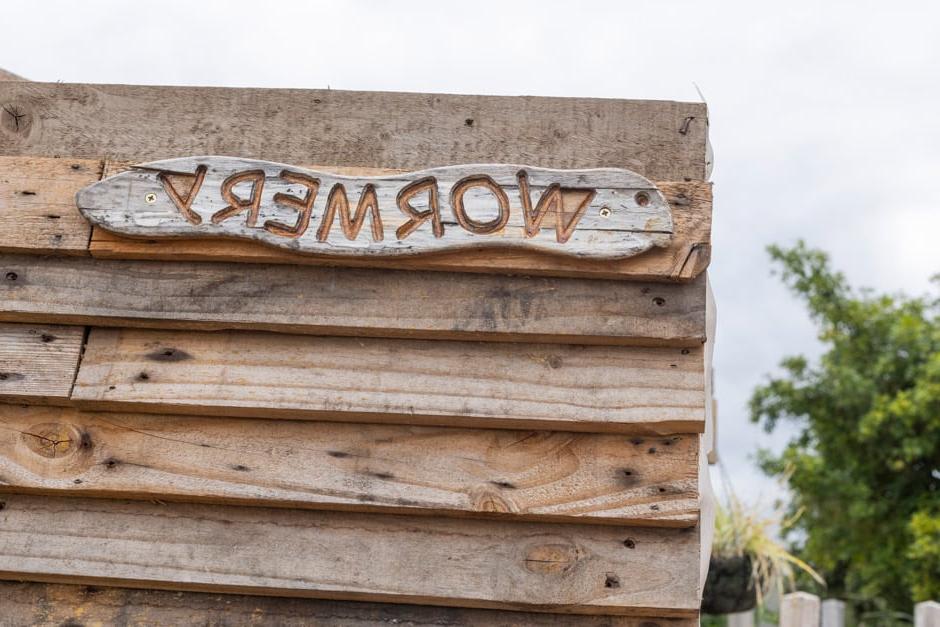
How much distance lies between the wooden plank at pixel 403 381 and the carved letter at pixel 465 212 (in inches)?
9.7

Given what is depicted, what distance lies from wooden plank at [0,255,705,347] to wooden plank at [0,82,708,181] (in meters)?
0.29

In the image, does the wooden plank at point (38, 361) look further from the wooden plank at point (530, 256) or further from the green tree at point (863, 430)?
the green tree at point (863, 430)

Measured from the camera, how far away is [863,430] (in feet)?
30.3

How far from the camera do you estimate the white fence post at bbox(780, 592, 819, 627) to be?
Answer: 4.43 meters

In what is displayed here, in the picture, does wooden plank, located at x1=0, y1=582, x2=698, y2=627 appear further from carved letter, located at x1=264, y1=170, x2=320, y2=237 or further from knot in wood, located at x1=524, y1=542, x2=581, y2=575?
carved letter, located at x1=264, y1=170, x2=320, y2=237

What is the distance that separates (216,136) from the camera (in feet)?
7.31

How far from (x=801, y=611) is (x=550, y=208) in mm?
3191

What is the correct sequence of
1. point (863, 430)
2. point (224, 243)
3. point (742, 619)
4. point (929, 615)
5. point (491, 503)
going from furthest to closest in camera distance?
point (863, 430) < point (742, 619) < point (929, 615) < point (224, 243) < point (491, 503)

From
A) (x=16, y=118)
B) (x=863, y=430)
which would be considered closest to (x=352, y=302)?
(x=16, y=118)

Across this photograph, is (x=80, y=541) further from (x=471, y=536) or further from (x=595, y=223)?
(x=595, y=223)

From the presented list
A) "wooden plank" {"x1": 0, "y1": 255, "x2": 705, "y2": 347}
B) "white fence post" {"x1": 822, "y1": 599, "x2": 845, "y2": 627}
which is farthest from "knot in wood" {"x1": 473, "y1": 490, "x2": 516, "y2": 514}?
"white fence post" {"x1": 822, "y1": 599, "x2": 845, "y2": 627}

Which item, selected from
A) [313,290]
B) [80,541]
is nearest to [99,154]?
[313,290]

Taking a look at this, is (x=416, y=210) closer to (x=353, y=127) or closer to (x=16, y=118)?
(x=353, y=127)

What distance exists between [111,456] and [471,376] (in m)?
0.79
